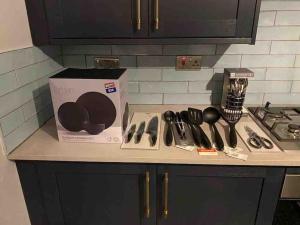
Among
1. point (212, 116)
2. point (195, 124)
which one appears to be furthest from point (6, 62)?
point (212, 116)

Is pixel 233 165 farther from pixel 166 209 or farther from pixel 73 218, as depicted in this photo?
pixel 73 218

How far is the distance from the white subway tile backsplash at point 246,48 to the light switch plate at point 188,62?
0.43 ft

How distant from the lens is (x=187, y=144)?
103 cm

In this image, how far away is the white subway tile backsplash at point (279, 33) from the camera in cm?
131

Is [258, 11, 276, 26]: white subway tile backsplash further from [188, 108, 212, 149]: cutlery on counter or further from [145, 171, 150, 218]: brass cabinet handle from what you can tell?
[145, 171, 150, 218]: brass cabinet handle

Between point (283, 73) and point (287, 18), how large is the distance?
299 millimetres

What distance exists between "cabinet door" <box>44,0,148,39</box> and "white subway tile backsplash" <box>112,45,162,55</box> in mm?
336

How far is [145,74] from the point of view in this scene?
144cm

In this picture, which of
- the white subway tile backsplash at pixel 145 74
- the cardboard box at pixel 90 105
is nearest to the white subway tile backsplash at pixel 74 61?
the white subway tile backsplash at pixel 145 74

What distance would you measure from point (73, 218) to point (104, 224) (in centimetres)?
15

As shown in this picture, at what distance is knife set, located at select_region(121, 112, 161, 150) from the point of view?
3.38 ft

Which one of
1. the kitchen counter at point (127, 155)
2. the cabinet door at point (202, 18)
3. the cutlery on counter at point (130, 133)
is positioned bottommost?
the kitchen counter at point (127, 155)

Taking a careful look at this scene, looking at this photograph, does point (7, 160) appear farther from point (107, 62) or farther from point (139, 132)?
point (107, 62)

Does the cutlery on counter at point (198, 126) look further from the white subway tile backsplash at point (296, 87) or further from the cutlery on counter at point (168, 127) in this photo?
the white subway tile backsplash at point (296, 87)
